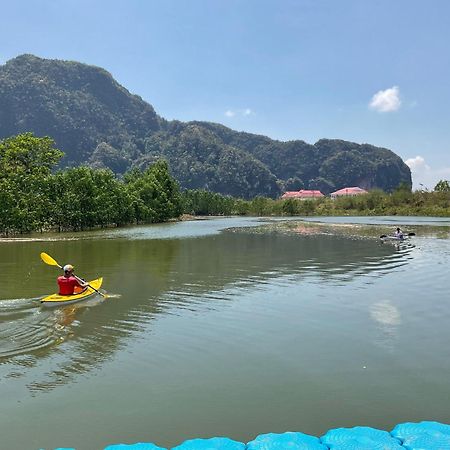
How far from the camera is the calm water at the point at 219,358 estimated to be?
791 centimetres

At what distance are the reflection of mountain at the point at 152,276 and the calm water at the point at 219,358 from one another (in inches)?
3.6

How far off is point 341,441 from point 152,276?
17.8 meters

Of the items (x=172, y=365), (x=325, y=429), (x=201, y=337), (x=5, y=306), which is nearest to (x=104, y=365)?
(x=172, y=365)

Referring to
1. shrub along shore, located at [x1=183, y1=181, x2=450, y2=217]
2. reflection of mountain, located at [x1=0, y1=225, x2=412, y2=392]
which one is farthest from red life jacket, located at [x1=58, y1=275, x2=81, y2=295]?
shrub along shore, located at [x1=183, y1=181, x2=450, y2=217]

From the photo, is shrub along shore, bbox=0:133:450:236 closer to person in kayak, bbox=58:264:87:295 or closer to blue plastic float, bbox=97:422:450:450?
person in kayak, bbox=58:264:87:295

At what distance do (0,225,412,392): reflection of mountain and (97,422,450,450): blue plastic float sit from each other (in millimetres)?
4179

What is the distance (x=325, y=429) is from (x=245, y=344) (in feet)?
15.3

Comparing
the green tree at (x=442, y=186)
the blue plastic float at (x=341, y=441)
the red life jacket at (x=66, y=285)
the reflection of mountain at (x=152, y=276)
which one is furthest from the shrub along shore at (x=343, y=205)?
the blue plastic float at (x=341, y=441)

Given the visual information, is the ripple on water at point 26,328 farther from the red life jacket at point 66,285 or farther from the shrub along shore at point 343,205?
the shrub along shore at point 343,205

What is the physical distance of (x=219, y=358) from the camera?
11.0m

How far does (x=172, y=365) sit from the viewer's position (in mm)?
10539

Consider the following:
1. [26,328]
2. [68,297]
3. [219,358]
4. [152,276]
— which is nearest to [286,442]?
[219,358]

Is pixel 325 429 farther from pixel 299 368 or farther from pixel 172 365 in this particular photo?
pixel 172 365

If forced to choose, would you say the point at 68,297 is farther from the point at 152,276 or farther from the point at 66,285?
the point at 152,276
